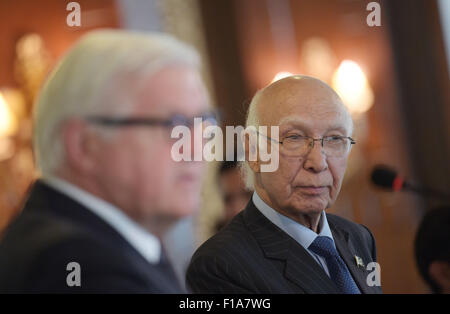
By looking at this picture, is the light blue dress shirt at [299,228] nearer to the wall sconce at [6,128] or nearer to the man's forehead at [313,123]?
the man's forehead at [313,123]

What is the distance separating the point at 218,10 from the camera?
193 inches

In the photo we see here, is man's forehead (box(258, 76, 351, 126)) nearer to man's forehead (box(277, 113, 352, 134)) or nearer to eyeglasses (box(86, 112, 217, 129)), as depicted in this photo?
man's forehead (box(277, 113, 352, 134))

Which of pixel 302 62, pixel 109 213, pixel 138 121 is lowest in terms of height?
pixel 109 213

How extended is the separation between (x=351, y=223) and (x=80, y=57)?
0.51 meters

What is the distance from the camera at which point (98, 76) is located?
2.15ft

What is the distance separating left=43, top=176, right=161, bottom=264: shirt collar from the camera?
69 cm

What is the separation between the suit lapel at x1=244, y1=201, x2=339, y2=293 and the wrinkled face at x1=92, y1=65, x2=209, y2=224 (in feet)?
0.78

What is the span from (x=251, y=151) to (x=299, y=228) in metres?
0.13

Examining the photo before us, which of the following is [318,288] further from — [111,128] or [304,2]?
[304,2]

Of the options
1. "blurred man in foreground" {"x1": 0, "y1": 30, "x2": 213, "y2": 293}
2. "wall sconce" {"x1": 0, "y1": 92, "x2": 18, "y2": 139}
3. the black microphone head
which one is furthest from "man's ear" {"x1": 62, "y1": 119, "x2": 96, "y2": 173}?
"wall sconce" {"x1": 0, "y1": 92, "x2": 18, "y2": 139}

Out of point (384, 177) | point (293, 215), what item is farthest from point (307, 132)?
point (384, 177)

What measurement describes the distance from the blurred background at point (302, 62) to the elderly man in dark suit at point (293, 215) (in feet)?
1.33

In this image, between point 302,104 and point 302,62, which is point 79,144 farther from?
point 302,62
